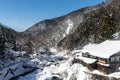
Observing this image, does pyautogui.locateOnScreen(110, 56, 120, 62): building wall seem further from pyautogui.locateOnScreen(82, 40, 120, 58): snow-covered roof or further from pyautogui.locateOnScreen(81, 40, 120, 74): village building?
pyautogui.locateOnScreen(82, 40, 120, 58): snow-covered roof

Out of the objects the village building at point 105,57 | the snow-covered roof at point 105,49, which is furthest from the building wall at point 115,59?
the snow-covered roof at point 105,49

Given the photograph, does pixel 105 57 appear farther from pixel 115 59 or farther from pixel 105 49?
pixel 105 49

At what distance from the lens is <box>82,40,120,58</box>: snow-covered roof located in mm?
49844

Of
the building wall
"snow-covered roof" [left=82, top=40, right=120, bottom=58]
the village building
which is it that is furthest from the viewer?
"snow-covered roof" [left=82, top=40, right=120, bottom=58]

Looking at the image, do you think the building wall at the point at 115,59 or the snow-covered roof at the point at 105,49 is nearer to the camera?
the building wall at the point at 115,59

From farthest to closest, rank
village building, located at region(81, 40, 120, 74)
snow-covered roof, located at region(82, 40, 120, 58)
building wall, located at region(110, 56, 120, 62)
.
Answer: snow-covered roof, located at region(82, 40, 120, 58), building wall, located at region(110, 56, 120, 62), village building, located at region(81, 40, 120, 74)

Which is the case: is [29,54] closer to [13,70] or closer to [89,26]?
[89,26]

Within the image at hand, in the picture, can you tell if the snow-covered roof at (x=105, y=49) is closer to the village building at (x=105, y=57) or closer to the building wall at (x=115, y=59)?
the village building at (x=105, y=57)

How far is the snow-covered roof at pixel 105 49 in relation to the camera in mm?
49844

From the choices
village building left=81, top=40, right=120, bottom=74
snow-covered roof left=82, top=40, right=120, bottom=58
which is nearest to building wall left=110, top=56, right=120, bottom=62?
village building left=81, top=40, right=120, bottom=74

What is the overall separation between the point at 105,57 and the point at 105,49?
154 inches

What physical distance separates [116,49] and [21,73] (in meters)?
36.0

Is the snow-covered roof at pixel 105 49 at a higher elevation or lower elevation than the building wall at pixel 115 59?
higher

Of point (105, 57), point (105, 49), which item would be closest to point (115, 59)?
point (105, 57)
